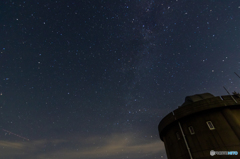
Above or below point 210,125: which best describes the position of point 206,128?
below

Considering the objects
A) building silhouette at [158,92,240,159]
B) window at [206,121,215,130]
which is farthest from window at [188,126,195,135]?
window at [206,121,215,130]

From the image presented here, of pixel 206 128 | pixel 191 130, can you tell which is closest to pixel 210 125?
pixel 206 128

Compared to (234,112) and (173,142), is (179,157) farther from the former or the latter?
(234,112)

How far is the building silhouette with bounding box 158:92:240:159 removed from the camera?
1412 centimetres

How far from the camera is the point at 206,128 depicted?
50.5 ft

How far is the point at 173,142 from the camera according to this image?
18.6 meters

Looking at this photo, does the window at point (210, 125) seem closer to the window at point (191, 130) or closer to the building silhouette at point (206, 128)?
the building silhouette at point (206, 128)

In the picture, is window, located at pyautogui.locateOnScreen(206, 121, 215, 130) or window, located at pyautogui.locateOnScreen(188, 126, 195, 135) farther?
window, located at pyautogui.locateOnScreen(188, 126, 195, 135)

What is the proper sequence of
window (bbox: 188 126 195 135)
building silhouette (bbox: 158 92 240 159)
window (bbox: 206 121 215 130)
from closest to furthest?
building silhouette (bbox: 158 92 240 159) < window (bbox: 206 121 215 130) < window (bbox: 188 126 195 135)

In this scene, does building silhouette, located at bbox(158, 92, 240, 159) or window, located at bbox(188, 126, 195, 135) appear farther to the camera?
window, located at bbox(188, 126, 195, 135)

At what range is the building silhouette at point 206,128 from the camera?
14.1 m

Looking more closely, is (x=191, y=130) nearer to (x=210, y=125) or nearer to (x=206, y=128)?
(x=206, y=128)

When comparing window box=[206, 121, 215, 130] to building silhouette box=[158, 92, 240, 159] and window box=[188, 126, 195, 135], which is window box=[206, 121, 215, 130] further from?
window box=[188, 126, 195, 135]

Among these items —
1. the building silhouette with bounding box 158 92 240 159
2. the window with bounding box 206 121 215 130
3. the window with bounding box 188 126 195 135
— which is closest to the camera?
the building silhouette with bounding box 158 92 240 159
